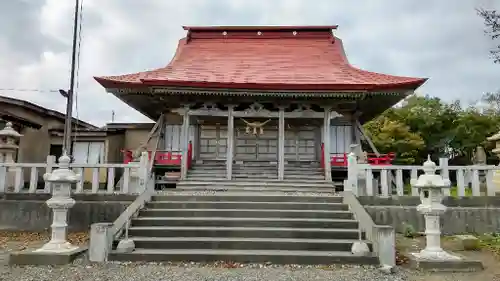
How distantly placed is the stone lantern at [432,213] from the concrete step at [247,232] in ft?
4.01

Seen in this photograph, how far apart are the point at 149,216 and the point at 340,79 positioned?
7.42 meters

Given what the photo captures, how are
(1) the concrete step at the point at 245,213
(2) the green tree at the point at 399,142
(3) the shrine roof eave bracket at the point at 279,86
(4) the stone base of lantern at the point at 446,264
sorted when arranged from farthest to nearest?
1. (2) the green tree at the point at 399,142
2. (3) the shrine roof eave bracket at the point at 279,86
3. (1) the concrete step at the point at 245,213
4. (4) the stone base of lantern at the point at 446,264

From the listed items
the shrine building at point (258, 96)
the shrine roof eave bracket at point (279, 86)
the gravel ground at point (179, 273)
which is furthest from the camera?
the shrine building at point (258, 96)

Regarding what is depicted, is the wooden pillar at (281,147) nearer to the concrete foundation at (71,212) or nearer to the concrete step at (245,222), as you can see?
the concrete step at (245,222)

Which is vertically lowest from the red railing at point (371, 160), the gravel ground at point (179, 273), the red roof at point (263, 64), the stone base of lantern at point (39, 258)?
the gravel ground at point (179, 273)

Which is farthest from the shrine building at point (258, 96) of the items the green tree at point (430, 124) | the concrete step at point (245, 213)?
the green tree at point (430, 124)

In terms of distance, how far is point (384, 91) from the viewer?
1114cm

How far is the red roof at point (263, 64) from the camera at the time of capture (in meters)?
10.7

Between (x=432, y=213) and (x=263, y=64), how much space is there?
9114 mm

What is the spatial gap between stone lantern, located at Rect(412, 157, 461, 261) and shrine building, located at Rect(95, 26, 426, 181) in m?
4.56

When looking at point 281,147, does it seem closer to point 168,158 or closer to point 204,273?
point 168,158

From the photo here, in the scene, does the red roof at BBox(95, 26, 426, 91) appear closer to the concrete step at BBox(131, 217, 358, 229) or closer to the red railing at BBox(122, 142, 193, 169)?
the red railing at BBox(122, 142, 193, 169)

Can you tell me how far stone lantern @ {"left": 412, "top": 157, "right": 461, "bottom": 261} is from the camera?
594cm

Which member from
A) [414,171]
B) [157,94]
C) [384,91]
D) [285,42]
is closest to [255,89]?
[157,94]
